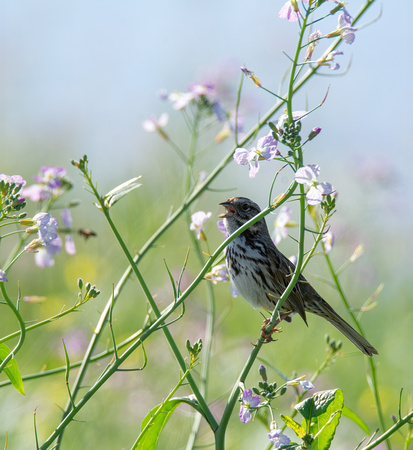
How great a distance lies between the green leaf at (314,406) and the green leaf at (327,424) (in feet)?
0.04

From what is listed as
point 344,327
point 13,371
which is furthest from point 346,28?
point 344,327

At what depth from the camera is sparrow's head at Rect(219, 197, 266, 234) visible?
3.94 metres

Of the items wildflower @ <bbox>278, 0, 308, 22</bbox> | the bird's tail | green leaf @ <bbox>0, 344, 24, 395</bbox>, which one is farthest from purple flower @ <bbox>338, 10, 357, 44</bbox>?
the bird's tail

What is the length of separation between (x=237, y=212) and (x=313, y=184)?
191cm

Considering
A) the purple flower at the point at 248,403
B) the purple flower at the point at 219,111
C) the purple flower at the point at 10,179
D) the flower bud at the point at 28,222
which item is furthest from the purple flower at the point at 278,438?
the purple flower at the point at 219,111

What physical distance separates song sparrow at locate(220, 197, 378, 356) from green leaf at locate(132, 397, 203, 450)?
1563mm

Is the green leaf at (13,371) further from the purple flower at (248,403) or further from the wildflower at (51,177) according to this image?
the wildflower at (51,177)

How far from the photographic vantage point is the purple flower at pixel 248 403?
2.15m

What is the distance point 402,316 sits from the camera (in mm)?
7422

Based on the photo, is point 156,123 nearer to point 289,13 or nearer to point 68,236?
point 68,236

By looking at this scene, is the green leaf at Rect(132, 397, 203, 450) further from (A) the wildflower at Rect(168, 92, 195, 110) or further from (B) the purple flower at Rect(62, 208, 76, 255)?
(A) the wildflower at Rect(168, 92, 195, 110)

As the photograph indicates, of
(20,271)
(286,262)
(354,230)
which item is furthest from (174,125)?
(286,262)

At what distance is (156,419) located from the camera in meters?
2.34

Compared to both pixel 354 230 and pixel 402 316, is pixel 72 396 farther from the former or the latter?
pixel 402 316
